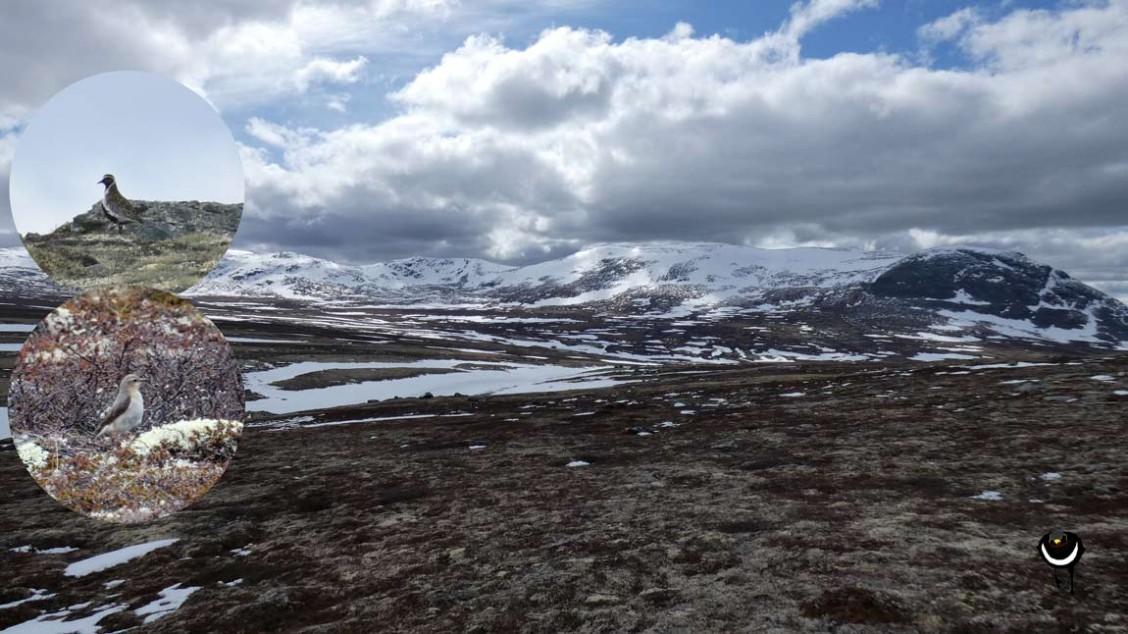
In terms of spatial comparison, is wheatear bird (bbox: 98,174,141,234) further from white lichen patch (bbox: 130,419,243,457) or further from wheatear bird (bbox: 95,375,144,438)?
white lichen patch (bbox: 130,419,243,457)

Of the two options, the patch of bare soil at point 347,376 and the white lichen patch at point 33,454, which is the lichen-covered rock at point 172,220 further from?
the patch of bare soil at point 347,376

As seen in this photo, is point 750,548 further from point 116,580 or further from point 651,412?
point 651,412

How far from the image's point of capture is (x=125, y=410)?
5.85m

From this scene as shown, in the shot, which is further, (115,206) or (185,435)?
(185,435)

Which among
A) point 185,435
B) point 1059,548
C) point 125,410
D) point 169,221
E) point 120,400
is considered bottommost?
point 1059,548

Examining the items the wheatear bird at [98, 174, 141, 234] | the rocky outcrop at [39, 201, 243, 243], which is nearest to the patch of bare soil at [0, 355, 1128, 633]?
the rocky outcrop at [39, 201, 243, 243]

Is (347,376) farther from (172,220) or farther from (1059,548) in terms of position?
(1059,548)

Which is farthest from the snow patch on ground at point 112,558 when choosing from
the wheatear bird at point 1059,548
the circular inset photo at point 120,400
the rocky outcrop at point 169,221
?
the wheatear bird at point 1059,548

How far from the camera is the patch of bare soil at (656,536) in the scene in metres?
7.69

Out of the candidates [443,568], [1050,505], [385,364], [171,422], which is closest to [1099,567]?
[1050,505]

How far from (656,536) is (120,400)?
8866 millimetres

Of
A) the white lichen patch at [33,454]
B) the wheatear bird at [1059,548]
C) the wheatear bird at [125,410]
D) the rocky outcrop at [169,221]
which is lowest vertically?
the wheatear bird at [1059,548]

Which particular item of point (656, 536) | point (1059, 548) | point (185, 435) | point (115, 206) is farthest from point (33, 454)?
point (1059, 548)

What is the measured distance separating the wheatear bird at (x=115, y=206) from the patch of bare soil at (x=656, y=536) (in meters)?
6.06
